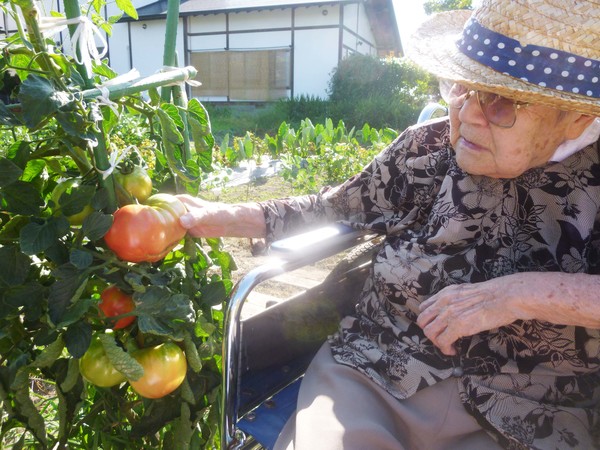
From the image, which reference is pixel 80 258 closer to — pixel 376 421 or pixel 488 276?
pixel 376 421

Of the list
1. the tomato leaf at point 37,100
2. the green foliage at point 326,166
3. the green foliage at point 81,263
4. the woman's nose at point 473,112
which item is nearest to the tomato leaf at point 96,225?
the green foliage at point 81,263

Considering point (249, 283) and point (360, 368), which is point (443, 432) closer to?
point (360, 368)

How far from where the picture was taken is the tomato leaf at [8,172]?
3.19 ft

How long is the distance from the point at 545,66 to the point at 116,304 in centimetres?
103

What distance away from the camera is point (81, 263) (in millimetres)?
985

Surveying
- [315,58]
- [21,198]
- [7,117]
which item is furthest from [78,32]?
[315,58]

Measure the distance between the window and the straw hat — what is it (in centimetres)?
1500

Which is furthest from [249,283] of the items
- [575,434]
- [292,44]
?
[292,44]

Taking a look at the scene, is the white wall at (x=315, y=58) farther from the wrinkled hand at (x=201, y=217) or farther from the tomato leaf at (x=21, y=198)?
the tomato leaf at (x=21, y=198)

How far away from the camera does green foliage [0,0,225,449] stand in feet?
3.17

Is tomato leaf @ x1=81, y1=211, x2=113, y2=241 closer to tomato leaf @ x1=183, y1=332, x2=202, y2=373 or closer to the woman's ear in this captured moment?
tomato leaf @ x1=183, y1=332, x2=202, y2=373

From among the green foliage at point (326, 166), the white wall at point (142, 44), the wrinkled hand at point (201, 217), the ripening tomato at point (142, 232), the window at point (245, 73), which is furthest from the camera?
the white wall at point (142, 44)

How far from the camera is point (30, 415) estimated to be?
1172 mm

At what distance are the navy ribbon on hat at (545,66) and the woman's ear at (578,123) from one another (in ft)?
0.35
